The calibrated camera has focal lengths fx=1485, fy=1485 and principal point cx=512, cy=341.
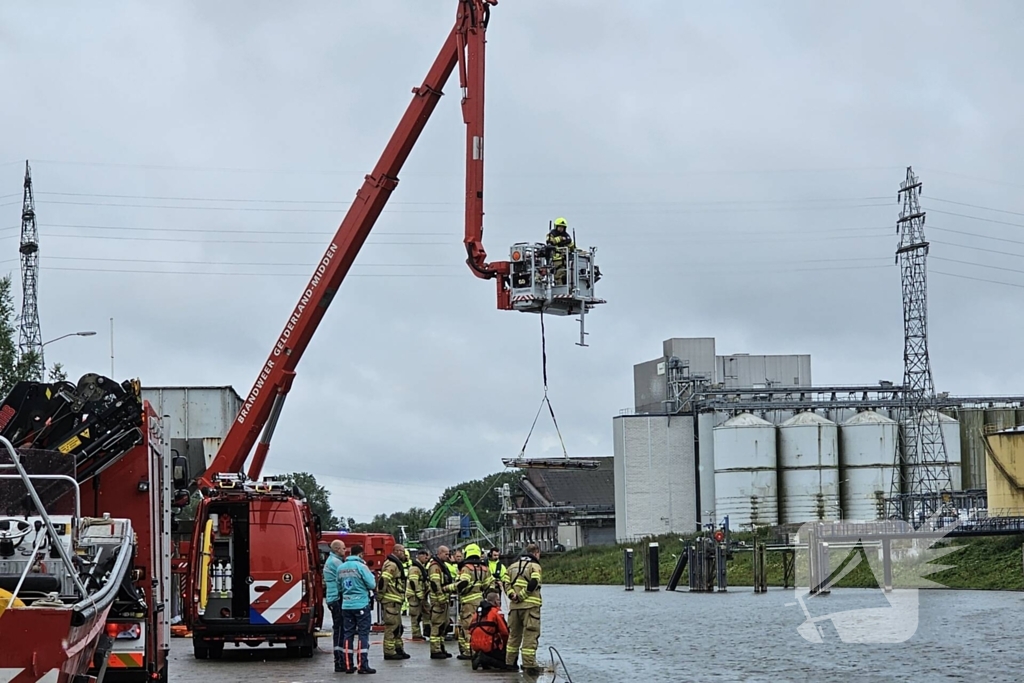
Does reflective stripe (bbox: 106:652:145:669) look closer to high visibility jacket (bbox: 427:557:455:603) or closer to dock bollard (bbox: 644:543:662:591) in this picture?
high visibility jacket (bbox: 427:557:455:603)

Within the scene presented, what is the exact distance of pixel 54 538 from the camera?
8.38 meters

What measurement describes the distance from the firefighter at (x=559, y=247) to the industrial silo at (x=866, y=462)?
242 ft

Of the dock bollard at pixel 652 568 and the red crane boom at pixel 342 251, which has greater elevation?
the red crane boom at pixel 342 251

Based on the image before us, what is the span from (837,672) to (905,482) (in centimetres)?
7305

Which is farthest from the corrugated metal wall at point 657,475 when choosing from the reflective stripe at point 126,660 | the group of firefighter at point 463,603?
the reflective stripe at point 126,660

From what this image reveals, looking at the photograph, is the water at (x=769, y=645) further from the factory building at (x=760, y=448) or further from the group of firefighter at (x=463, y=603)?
the factory building at (x=760, y=448)

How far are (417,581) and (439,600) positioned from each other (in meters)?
1.15

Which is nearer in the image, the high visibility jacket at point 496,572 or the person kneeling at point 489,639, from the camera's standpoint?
the person kneeling at point 489,639

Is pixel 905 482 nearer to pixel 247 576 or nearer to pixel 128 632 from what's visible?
pixel 247 576

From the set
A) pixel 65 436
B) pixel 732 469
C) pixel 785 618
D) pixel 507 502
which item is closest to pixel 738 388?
pixel 732 469

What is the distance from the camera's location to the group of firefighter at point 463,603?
60.5 ft

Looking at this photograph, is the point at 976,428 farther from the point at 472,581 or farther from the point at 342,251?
the point at 472,581

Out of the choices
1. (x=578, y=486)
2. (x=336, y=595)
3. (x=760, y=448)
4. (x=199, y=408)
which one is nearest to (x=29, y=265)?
(x=199, y=408)

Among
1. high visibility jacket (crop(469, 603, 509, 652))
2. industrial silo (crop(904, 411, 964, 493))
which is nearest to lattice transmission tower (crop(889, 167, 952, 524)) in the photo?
industrial silo (crop(904, 411, 964, 493))
